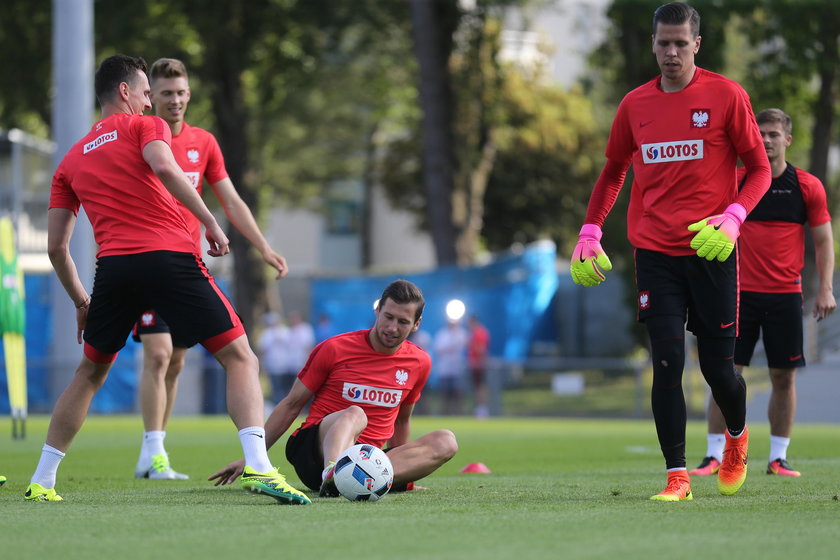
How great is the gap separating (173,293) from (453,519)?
5.91ft

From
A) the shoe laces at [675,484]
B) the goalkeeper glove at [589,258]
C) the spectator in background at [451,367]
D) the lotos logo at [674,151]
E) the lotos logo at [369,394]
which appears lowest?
the spectator in background at [451,367]

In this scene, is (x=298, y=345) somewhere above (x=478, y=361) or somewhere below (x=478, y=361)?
above

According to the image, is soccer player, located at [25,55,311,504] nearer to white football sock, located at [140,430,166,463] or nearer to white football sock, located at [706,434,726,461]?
white football sock, located at [140,430,166,463]

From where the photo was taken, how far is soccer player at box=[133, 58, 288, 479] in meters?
8.88

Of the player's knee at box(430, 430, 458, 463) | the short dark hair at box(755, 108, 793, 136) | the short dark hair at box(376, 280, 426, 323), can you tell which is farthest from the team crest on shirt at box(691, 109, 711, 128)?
the short dark hair at box(755, 108, 793, 136)

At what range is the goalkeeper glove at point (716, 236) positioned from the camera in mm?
6566

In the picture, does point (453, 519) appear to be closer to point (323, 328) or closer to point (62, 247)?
point (62, 247)

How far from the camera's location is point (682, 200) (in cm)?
688

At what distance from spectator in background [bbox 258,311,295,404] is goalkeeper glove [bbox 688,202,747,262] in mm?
18395

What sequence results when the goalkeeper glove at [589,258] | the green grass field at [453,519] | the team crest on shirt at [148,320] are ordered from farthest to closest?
the team crest on shirt at [148,320], the goalkeeper glove at [589,258], the green grass field at [453,519]

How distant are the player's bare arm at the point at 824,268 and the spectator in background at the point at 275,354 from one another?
53.1 ft

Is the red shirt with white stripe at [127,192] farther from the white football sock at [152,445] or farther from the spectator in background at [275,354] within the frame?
the spectator in background at [275,354]

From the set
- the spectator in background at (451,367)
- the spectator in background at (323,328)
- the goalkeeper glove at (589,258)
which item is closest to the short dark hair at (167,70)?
the goalkeeper glove at (589,258)

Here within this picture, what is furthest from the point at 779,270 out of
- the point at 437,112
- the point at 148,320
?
the point at 437,112
